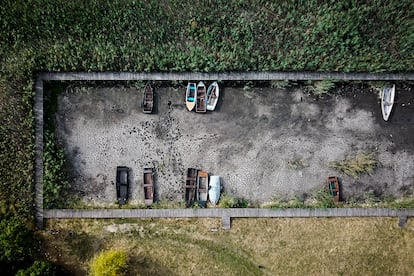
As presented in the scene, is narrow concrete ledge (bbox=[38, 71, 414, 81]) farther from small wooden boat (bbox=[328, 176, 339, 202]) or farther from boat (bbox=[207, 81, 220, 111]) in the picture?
small wooden boat (bbox=[328, 176, 339, 202])

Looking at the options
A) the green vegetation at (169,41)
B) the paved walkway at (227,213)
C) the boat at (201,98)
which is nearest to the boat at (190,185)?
the paved walkway at (227,213)

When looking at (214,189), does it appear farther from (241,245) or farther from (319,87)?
(319,87)

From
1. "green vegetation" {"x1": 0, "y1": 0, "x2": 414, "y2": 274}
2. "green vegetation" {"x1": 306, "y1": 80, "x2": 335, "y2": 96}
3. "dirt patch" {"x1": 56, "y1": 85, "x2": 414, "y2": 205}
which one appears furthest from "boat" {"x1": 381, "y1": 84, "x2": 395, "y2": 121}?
"green vegetation" {"x1": 306, "y1": 80, "x2": 335, "y2": 96}

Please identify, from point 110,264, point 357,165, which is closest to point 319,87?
point 357,165

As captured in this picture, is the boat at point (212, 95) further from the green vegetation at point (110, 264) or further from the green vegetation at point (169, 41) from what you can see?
the green vegetation at point (110, 264)

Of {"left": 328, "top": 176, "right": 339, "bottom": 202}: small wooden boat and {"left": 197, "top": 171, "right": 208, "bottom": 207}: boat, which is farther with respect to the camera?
{"left": 328, "top": 176, "right": 339, "bottom": 202}: small wooden boat

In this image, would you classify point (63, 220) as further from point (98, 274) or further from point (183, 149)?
point (183, 149)

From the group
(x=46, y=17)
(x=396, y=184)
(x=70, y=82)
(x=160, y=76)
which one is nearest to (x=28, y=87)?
(x=70, y=82)
